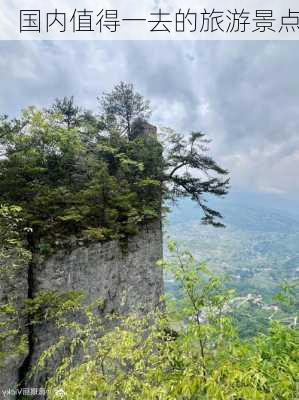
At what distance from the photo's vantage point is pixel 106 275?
10.1 metres

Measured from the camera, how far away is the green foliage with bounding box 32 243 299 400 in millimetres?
2936

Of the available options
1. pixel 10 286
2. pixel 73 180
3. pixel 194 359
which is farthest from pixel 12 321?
pixel 73 180

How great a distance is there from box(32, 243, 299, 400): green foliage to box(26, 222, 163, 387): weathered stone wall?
2.85 m

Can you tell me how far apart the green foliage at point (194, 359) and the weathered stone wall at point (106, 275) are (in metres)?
2.85

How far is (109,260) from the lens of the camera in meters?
10.3

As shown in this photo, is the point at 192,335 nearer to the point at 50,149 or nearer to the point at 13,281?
the point at 13,281

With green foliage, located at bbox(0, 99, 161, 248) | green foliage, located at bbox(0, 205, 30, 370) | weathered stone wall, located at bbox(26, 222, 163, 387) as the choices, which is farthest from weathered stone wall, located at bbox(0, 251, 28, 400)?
green foliage, located at bbox(0, 99, 161, 248)

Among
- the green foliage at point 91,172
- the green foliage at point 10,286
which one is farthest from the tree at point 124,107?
the green foliage at point 10,286

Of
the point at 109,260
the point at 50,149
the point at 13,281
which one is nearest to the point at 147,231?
the point at 109,260

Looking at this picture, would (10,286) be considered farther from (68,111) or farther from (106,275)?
(68,111)

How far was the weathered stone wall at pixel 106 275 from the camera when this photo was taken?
27.1 feet

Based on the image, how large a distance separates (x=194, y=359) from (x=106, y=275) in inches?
270

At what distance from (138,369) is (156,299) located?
9439 millimetres

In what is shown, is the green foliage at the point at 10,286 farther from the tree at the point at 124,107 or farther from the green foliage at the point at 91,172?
the tree at the point at 124,107
